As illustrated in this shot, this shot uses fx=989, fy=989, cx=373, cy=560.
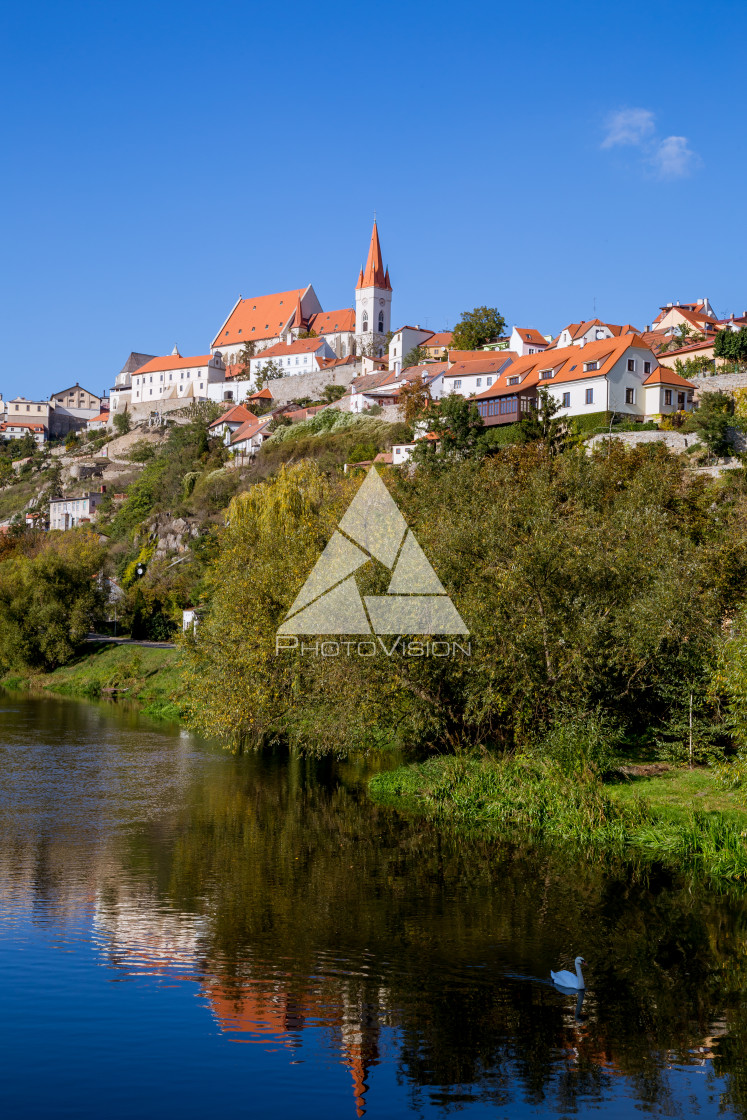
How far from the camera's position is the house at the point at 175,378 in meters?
121

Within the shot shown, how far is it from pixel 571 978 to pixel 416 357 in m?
88.6

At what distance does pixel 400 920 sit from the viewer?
1425 centimetres

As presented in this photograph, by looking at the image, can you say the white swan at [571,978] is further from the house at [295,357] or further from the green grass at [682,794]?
the house at [295,357]

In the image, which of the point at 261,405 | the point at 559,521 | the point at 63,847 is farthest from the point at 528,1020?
the point at 261,405

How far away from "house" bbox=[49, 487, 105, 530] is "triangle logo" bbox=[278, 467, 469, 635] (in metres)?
75.1

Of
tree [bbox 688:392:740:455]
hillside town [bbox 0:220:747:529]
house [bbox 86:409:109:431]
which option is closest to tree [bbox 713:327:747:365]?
hillside town [bbox 0:220:747:529]

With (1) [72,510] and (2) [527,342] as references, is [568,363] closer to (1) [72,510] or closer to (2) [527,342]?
(2) [527,342]

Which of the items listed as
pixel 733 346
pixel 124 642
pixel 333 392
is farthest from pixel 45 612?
pixel 333 392

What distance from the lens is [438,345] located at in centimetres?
9844

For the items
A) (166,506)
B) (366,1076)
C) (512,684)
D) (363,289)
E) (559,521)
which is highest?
(363,289)

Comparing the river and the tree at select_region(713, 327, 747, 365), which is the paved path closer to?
the river

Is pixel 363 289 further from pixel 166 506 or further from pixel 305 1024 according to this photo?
pixel 305 1024

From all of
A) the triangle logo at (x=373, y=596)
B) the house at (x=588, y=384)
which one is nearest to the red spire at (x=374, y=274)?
the house at (x=588, y=384)

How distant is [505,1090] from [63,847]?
436 inches
